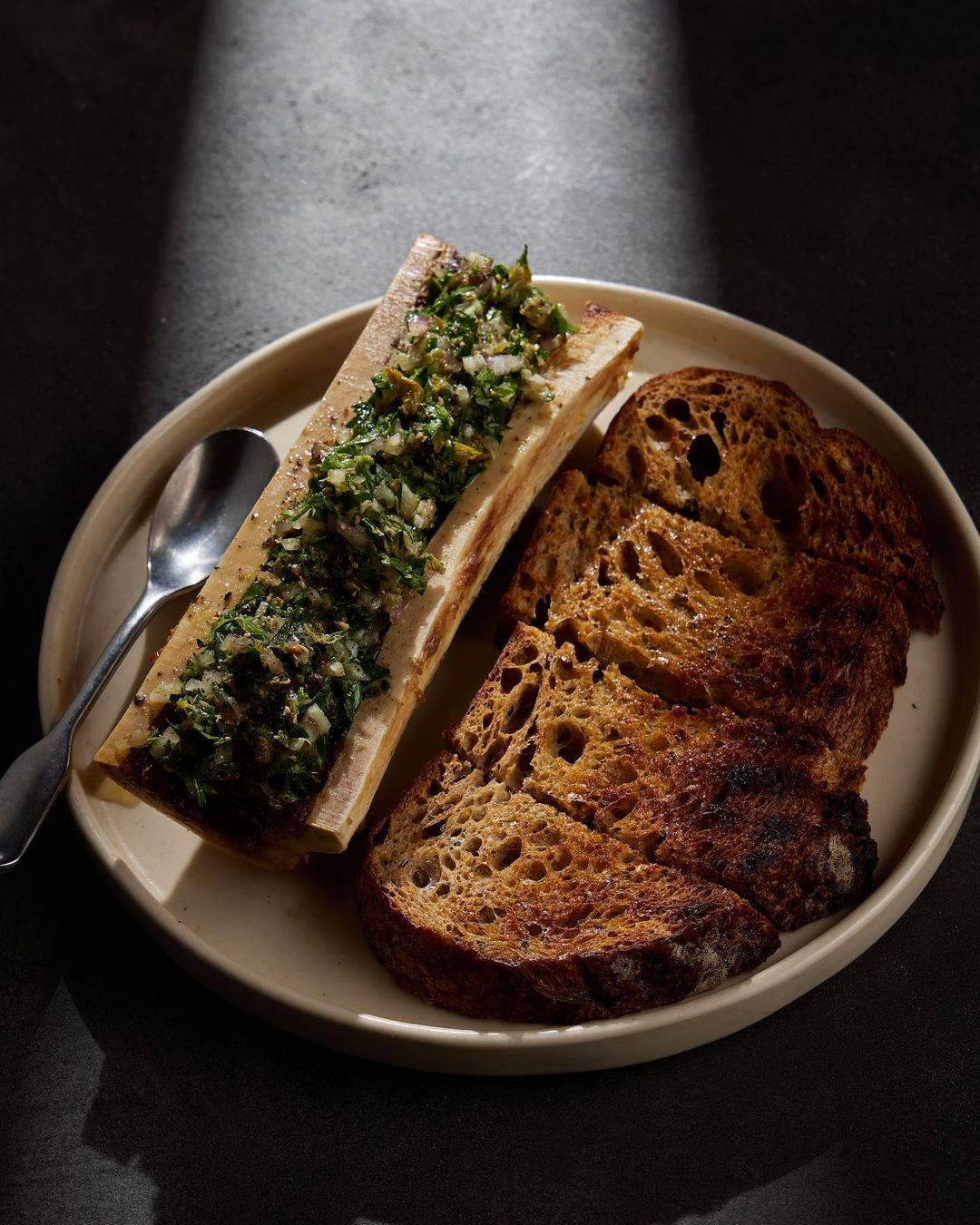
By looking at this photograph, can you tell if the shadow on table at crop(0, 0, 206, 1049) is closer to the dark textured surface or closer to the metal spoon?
the dark textured surface

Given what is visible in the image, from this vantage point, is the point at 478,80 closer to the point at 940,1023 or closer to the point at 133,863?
the point at 133,863

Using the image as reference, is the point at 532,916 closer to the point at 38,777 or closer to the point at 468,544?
the point at 468,544

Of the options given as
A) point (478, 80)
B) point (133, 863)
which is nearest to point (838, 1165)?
point (133, 863)

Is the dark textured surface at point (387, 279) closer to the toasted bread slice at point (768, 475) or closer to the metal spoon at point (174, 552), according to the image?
the metal spoon at point (174, 552)

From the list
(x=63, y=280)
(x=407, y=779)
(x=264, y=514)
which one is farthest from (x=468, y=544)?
(x=63, y=280)

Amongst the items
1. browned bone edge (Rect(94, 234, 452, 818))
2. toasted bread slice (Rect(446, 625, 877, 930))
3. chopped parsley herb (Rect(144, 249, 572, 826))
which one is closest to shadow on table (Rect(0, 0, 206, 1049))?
browned bone edge (Rect(94, 234, 452, 818))
